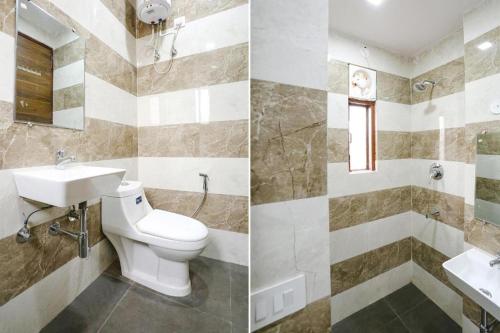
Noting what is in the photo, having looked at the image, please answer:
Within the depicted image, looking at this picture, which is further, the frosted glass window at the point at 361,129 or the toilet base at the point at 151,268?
the toilet base at the point at 151,268

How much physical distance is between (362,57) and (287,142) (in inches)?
11.9

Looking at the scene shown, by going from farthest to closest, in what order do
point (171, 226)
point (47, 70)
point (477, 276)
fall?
point (171, 226) → point (47, 70) → point (477, 276)

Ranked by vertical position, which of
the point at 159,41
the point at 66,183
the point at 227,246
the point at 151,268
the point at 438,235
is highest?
the point at 159,41

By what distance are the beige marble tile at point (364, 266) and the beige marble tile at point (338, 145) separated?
25 centimetres

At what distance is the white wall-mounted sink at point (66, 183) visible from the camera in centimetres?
50

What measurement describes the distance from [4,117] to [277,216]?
0.76 m

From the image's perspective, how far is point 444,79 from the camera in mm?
404

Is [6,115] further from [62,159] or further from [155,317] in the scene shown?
[155,317]

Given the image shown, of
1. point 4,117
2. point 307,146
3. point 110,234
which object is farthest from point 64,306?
point 307,146

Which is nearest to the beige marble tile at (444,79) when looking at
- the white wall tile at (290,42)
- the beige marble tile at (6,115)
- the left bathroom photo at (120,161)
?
the white wall tile at (290,42)

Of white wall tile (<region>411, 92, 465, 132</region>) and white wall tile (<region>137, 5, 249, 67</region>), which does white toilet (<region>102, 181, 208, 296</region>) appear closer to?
white wall tile (<region>137, 5, 249, 67</region>)

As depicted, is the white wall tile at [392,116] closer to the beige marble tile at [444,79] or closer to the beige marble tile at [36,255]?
the beige marble tile at [444,79]

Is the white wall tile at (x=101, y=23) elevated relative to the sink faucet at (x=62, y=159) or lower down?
elevated

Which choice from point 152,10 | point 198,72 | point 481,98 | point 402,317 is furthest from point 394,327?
point 152,10
